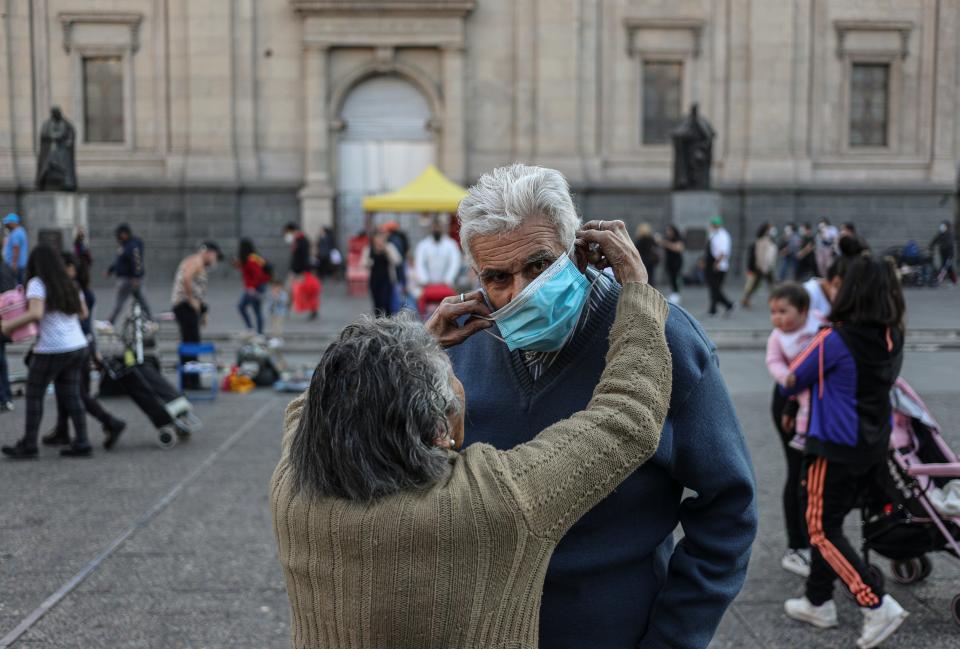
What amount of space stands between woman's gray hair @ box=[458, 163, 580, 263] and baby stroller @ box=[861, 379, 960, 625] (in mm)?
3424

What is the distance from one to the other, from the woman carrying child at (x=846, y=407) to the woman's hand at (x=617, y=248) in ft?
9.88

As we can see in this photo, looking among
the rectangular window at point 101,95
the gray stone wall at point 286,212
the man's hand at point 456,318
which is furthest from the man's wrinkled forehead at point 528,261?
the rectangular window at point 101,95

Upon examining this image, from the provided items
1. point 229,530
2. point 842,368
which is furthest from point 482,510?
point 229,530

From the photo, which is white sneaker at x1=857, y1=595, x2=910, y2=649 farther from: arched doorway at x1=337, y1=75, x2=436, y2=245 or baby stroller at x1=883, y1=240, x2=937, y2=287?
arched doorway at x1=337, y1=75, x2=436, y2=245

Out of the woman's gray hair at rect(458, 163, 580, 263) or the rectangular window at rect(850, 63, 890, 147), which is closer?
the woman's gray hair at rect(458, 163, 580, 263)

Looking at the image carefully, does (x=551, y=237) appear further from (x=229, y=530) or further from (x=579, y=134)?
(x=579, y=134)

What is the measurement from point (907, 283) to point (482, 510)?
26773mm

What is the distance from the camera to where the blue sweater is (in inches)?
97.7

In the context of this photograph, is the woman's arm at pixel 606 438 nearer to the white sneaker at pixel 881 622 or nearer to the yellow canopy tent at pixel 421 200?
the white sneaker at pixel 881 622

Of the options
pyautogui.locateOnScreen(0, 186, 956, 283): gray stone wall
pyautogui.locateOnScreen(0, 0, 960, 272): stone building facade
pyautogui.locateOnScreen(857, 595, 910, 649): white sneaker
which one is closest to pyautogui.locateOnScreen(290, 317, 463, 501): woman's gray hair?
pyautogui.locateOnScreen(857, 595, 910, 649): white sneaker

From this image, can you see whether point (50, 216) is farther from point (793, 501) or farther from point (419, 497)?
point (419, 497)

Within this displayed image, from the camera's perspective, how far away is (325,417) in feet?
7.09

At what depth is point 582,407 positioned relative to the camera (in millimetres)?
2516

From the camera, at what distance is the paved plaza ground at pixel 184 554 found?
17.1ft
